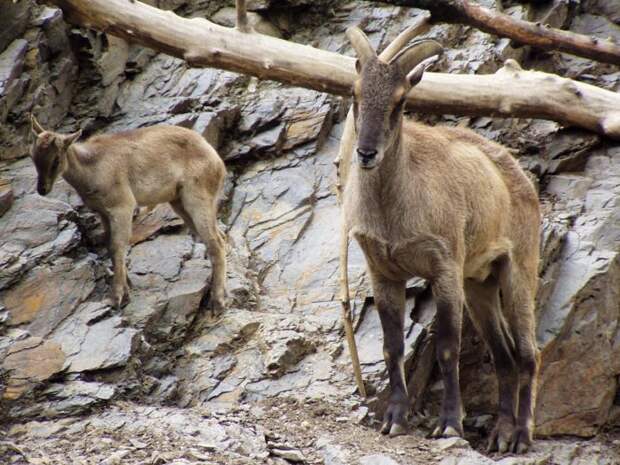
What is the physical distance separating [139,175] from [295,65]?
2.08m

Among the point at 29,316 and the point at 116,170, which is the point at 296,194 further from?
the point at 29,316

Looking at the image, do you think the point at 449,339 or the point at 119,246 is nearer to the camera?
the point at 449,339

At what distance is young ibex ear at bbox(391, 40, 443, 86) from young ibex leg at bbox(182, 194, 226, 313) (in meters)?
3.34

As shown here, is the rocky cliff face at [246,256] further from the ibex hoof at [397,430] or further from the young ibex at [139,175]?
the ibex hoof at [397,430]

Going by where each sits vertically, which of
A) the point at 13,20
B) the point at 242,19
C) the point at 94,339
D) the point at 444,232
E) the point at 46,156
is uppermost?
the point at 242,19

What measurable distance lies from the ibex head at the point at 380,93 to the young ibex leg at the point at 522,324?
1.94 metres

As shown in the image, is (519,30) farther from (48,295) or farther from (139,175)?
(48,295)

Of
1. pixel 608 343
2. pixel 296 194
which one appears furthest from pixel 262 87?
pixel 608 343

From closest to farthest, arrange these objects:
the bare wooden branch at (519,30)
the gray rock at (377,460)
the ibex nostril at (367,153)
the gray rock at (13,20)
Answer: the ibex nostril at (367,153) → the gray rock at (377,460) → the bare wooden branch at (519,30) → the gray rock at (13,20)

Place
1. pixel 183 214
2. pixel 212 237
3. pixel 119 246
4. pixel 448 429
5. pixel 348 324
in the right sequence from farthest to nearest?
pixel 183 214 < pixel 212 237 < pixel 119 246 < pixel 348 324 < pixel 448 429

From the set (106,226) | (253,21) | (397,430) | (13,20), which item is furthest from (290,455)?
(253,21)

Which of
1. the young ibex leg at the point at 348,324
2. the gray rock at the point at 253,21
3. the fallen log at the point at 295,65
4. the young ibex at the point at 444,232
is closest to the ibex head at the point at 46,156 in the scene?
the fallen log at the point at 295,65

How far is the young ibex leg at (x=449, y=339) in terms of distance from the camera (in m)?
7.56

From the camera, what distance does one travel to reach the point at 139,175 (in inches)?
402
